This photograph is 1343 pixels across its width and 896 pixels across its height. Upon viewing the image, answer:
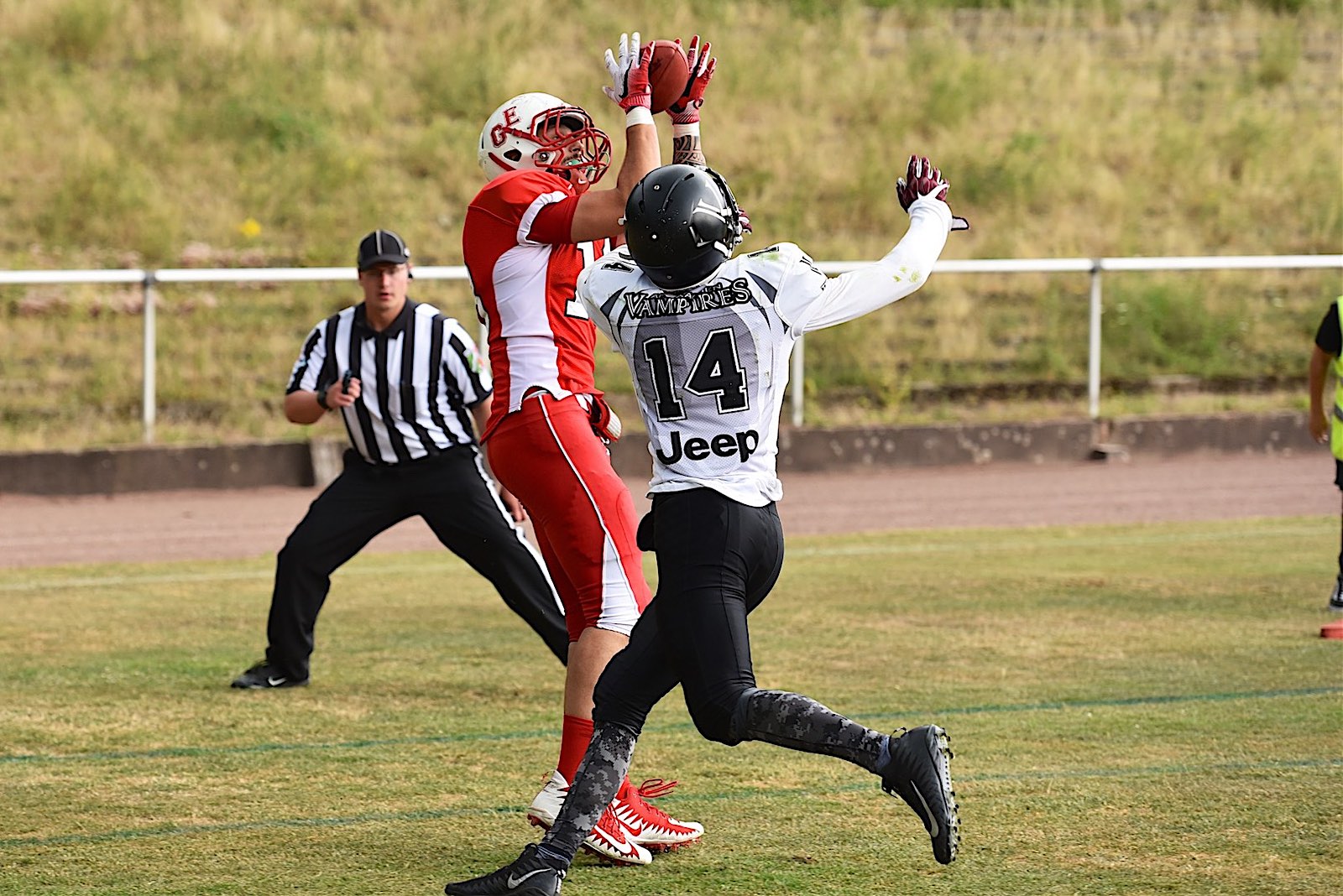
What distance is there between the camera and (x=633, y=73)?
5406mm

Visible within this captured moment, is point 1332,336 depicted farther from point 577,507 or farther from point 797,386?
point 797,386

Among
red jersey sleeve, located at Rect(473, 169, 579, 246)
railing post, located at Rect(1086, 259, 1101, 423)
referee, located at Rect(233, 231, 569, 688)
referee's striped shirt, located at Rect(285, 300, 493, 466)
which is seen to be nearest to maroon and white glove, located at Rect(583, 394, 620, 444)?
red jersey sleeve, located at Rect(473, 169, 579, 246)

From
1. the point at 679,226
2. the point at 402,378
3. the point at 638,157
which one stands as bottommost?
the point at 402,378

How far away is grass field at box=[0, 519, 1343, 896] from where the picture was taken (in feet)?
17.8

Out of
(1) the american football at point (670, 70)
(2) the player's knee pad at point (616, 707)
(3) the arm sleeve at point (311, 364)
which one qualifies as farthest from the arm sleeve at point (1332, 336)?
(2) the player's knee pad at point (616, 707)

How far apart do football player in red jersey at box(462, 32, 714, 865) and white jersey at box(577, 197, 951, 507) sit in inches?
22.0

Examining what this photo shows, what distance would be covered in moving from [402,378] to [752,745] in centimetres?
242

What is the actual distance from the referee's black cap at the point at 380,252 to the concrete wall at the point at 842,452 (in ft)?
26.6

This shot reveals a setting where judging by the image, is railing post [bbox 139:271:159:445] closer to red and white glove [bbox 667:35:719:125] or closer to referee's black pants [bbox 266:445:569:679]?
referee's black pants [bbox 266:445:569:679]

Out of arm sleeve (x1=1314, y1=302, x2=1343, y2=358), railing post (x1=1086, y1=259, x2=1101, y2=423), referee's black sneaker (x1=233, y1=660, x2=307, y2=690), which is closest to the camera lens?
referee's black sneaker (x1=233, y1=660, x2=307, y2=690)

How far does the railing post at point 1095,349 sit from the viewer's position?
18.9 metres

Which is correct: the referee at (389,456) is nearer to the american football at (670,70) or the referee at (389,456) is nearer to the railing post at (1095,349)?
the american football at (670,70)

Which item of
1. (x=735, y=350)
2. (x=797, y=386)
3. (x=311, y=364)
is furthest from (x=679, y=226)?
(x=797, y=386)

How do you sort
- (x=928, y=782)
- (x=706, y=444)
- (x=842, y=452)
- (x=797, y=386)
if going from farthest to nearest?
1. (x=797, y=386)
2. (x=842, y=452)
3. (x=706, y=444)
4. (x=928, y=782)
